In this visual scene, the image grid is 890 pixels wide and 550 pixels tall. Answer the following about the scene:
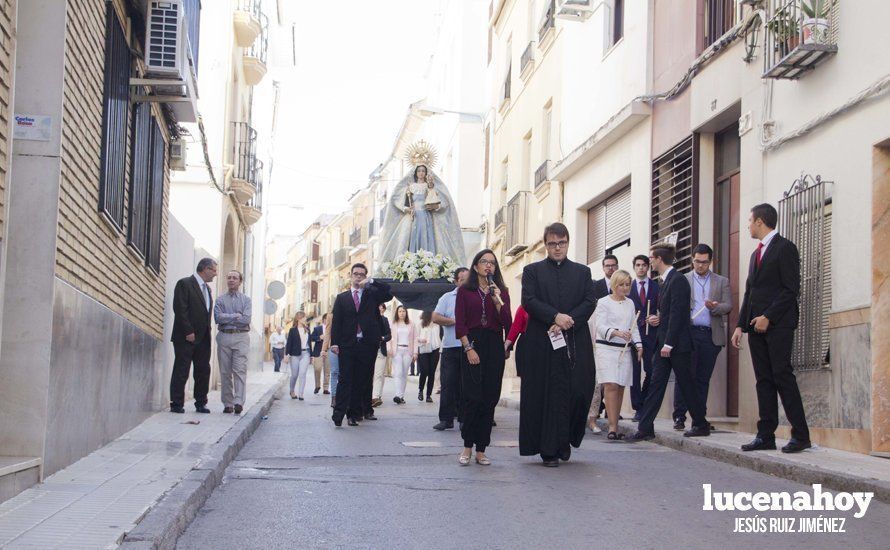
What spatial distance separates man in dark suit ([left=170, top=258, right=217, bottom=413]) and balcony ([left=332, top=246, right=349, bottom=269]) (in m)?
60.1

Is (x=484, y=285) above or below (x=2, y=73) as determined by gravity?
below

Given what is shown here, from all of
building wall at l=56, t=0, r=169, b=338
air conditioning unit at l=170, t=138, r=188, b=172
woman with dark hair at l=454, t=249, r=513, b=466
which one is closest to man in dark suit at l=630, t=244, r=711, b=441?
woman with dark hair at l=454, t=249, r=513, b=466

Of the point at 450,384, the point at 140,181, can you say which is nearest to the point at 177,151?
the point at 140,181

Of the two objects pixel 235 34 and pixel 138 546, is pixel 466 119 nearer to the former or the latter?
pixel 235 34

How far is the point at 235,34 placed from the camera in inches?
933

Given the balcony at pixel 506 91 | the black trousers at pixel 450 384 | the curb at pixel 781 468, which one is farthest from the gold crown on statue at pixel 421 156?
the curb at pixel 781 468

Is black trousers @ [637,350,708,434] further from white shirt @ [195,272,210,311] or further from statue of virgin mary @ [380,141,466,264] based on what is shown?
statue of virgin mary @ [380,141,466,264]

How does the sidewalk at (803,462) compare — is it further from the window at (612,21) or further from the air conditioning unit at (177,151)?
the window at (612,21)

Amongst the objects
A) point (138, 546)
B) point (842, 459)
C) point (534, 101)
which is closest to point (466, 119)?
point (534, 101)

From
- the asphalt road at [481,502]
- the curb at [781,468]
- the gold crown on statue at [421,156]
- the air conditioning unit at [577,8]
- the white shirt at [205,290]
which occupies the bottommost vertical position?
the asphalt road at [481,502]

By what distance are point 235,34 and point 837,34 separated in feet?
53.4

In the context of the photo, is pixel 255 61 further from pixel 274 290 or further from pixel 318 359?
pixel 274 290

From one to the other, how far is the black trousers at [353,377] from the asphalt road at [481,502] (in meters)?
2.29

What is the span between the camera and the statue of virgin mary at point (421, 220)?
18844 mm
